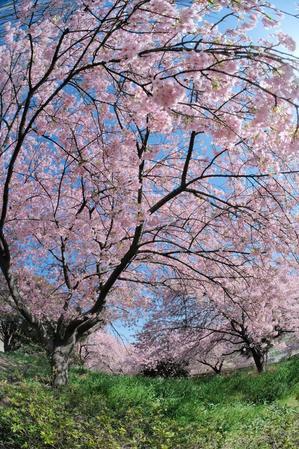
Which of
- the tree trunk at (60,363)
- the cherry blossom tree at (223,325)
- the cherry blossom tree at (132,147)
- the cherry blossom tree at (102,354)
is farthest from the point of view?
the cherry blossom tree at (102,354)

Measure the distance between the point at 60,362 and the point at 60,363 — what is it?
0.06 ft

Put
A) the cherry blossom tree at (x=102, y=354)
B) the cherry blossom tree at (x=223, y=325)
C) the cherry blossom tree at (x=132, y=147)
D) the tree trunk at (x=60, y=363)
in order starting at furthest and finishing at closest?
1. the cherry blossom tree at (x=102, y=354)
2. the cherry blossom tree at (x=223, y=325)
3. the tree trunk at (x=60, y=363)
4. the cherry blossom tree at (x=132, y=147)

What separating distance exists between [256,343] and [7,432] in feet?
37.3

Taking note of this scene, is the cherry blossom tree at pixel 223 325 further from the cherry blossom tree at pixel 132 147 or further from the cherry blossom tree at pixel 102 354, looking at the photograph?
the cherry blossom tree at pixel 102 354

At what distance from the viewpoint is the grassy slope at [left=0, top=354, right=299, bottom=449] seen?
450cm

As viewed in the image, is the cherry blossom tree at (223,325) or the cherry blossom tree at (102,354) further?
the cherry blossom tree at (102,354)

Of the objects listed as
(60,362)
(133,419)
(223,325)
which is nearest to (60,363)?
(60,362)

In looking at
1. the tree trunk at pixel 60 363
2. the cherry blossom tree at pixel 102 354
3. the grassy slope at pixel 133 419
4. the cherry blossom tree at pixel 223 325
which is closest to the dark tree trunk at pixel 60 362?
the tree trunk at pixel 60 363

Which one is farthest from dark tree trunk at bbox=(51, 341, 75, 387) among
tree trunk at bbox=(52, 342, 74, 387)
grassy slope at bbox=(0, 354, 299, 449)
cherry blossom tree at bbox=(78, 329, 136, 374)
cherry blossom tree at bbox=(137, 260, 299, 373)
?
cherry blossom tree at bbox=(78, 329, 136, 374)

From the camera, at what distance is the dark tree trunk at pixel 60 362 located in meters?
7.44

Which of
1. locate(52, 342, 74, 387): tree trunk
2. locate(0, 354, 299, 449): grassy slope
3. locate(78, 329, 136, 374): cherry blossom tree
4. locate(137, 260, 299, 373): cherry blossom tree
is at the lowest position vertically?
locate(0, 354, 299, 449): grassy slope

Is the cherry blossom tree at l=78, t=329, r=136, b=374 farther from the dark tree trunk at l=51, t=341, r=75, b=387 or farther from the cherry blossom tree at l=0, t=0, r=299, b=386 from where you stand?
the dark tree trunk at l=51, t=341, r=75, b=387

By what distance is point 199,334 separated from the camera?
1591cm

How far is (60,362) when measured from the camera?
302 inches
